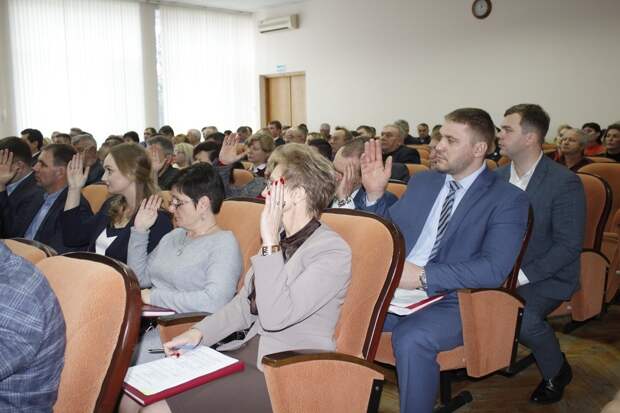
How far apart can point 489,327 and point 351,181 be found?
1230mm

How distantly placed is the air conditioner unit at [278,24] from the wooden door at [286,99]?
117 cm

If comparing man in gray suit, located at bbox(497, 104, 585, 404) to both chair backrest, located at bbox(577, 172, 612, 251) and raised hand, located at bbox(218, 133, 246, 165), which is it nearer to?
chair backrest, located at bbox(577, 172, 612, 251)

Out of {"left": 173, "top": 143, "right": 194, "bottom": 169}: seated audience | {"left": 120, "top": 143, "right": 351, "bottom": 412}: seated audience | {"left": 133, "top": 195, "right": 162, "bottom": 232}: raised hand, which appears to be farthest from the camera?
{"left": 173, "top": 143, "right": 194, "bottom": 169}: seated audience

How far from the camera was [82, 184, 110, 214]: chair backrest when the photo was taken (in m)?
3.85

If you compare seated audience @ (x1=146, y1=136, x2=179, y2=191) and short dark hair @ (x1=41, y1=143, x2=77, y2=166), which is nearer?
short dark hair @ (x1=41, y1=143, x2=77, y2=166)

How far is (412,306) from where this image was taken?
209 cm

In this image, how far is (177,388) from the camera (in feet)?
5.11

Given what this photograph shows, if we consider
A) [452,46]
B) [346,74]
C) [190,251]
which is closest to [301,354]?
[190,251]

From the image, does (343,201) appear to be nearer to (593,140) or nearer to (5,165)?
(5,165)

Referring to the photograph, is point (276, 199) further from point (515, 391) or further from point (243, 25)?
point (243, 25)

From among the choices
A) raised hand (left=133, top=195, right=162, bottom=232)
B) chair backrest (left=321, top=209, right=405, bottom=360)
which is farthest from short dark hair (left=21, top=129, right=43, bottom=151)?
chair backrest (left=321, top=209, right=405, bottom=360)

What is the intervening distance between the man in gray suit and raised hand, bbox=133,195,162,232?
1764 mm

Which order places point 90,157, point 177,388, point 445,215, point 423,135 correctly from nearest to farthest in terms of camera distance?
point 177,388 < point 445,215 < point 90,157 < point 423,135

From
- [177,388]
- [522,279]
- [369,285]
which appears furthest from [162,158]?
[177,388]
